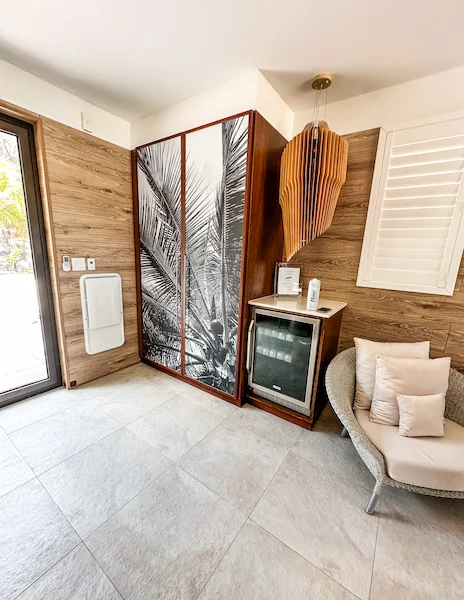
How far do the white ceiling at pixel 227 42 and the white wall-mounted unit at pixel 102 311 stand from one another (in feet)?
5.40

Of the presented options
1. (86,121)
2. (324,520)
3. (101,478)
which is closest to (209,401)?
(101,478)

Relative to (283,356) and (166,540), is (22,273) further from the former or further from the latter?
(283,356)

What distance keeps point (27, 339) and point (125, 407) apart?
4.04ft

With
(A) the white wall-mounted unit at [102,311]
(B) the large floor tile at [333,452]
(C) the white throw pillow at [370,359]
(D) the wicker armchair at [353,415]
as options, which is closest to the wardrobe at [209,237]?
(A) the white wall-mounted unit at [102,311]

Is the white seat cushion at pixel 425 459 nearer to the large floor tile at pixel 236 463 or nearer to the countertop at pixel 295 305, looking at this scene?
the large floor tile at pixel 236 463

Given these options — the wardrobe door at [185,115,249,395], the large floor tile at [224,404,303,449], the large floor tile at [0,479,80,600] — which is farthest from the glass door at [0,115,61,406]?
the large floor tile at [224,404,303,449]

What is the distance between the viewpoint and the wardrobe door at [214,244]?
1882 mm

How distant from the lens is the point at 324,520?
1271mm

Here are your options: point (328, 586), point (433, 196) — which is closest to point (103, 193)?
point (433, 196)

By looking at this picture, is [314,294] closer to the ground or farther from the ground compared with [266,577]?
farther from the ground

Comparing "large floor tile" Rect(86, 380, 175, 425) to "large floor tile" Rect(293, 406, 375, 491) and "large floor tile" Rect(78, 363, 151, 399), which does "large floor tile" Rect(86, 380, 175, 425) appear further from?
"large floor tile" Rect(293, 406, 375, 491)

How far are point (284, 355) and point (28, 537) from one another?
5.85ft

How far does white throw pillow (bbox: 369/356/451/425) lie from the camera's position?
1512 mm

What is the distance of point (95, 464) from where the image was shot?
5.09 feet
